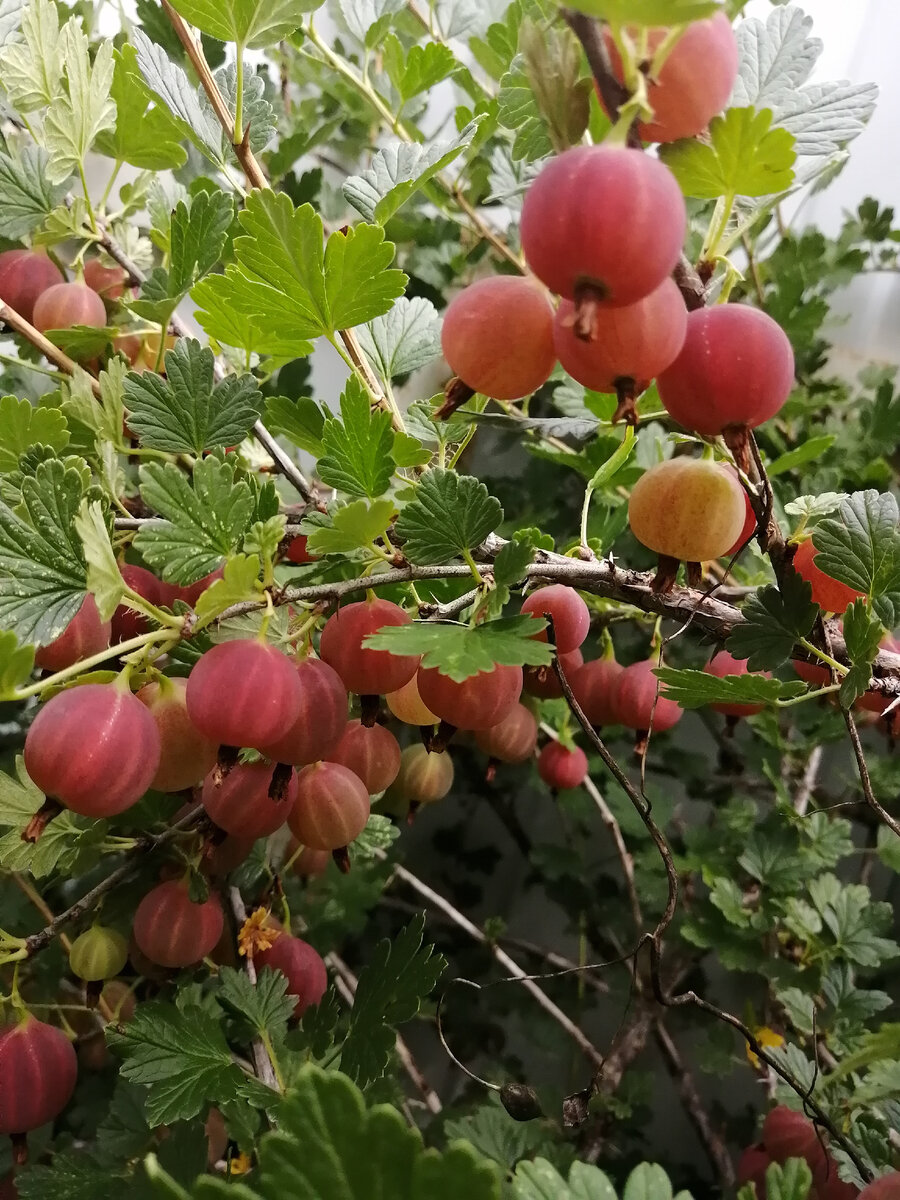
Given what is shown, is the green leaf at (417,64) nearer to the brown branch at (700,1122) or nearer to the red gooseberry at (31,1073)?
the red gooseberry at (31,1073)

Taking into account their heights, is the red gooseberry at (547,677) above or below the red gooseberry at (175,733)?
below

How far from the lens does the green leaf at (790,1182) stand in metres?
0.35

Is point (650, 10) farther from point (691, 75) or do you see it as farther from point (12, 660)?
point (12, 660)

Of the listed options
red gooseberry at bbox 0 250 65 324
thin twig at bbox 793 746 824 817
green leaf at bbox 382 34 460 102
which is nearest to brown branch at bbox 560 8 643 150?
green leaf at bbox 382 34 460 102

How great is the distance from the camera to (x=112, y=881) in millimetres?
492

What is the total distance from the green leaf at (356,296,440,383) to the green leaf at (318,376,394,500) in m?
0.13

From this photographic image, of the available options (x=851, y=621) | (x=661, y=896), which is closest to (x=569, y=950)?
(x=661, y=896)

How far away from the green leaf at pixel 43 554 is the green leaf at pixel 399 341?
0.22 metres

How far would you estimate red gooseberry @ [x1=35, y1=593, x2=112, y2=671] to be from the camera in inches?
15.5

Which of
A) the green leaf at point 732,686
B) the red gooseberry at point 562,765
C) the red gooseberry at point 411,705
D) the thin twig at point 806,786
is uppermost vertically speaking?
the green leaf at point 732,686

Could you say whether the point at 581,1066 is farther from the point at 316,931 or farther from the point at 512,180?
the point at 512,180

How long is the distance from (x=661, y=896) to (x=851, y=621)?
1.73 ft

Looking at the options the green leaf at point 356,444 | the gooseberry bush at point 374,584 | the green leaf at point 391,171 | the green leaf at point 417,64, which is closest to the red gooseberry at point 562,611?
the gooseberry bush at point 374,584

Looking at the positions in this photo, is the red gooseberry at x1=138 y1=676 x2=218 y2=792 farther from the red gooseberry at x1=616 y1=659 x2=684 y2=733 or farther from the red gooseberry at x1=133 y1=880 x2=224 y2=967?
the red gooseberry at x1=616 y1=659 x2=684 y2=733
